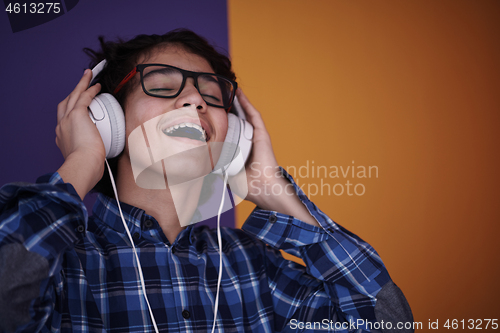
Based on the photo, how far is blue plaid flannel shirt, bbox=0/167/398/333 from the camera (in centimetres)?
90

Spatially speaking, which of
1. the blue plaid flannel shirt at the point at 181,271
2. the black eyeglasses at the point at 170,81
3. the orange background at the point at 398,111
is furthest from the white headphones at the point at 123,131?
the orange background at the point at 398,111

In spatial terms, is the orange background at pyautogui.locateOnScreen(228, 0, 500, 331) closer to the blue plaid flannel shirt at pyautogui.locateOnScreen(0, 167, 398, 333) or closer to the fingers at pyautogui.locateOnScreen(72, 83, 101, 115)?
the blue plaid flannel shirt at pyautogui.locateOnScreen(0, 167, 398, 333)

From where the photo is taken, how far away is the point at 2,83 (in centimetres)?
172

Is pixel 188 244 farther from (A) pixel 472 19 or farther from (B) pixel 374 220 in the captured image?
(A) pixel 472 19

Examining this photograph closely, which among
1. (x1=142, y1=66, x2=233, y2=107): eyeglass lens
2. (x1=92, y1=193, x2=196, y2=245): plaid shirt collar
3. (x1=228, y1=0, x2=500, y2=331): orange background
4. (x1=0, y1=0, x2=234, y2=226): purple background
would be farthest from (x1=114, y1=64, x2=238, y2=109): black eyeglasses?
(x1=228, y1=0, x2=500, y2=331): orange background

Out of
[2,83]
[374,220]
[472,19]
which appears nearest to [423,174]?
[374,220]

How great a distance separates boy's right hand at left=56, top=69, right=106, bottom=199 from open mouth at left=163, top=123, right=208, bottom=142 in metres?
0.25

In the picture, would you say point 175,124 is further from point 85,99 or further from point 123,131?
point 85,99

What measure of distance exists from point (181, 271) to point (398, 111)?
1614 millimetres

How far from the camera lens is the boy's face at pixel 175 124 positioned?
1.33 meters

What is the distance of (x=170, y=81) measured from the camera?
1405mm

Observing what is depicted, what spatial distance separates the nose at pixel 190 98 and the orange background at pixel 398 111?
33.2 inches

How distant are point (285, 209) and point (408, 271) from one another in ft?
3.79

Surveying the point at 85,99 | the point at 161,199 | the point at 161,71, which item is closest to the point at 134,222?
the point at 161,199
